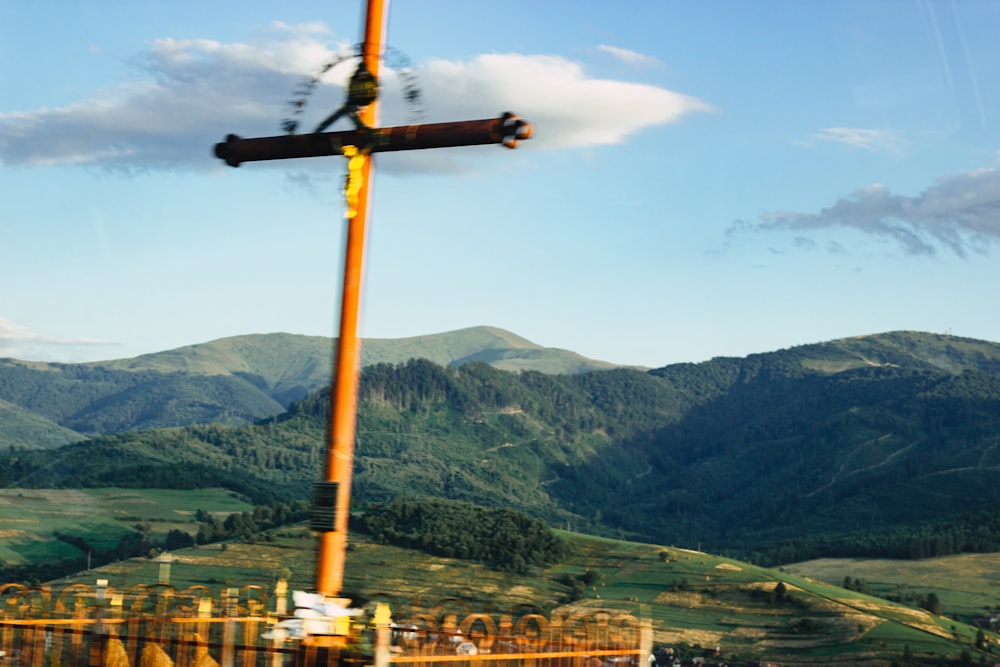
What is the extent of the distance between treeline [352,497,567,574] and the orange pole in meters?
99.5

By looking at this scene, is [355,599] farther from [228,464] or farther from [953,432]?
[953,432]

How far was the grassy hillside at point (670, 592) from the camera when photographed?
8612 centimetres

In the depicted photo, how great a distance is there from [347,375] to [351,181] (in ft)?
5.48

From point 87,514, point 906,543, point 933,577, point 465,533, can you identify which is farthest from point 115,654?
point 906,543

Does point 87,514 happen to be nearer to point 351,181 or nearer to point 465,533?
point 465,533

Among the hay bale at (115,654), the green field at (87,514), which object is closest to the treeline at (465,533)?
the green field at (87,514)

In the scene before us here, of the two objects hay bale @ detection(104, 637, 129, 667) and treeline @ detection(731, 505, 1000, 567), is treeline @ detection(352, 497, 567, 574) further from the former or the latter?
hay bale @ detection(104, 637, 129, 667)

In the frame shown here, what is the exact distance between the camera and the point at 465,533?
11556 centimetres

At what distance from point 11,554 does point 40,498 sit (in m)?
22.4

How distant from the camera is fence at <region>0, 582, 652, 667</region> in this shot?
372 inches

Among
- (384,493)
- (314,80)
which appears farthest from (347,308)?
(384,493)

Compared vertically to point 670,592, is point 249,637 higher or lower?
higher

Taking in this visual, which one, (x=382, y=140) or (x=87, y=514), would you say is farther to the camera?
(x=87, y=514)

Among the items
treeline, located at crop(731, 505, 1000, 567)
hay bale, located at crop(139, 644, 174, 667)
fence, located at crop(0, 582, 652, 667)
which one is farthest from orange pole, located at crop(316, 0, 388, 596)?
treeline, located at crop(731, 505, 1000, 567)
